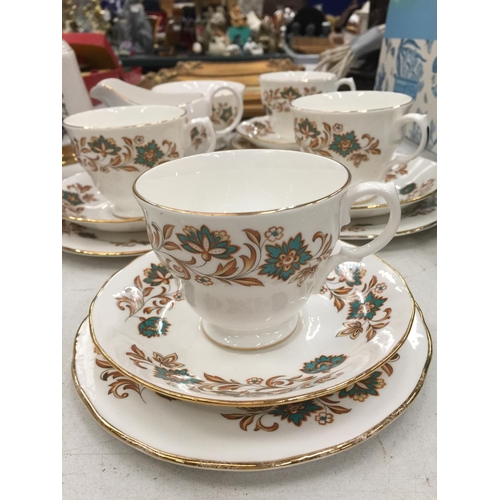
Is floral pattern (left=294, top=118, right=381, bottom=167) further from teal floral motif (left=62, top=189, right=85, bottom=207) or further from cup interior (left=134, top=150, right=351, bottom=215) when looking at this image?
teal floral motif (left=62, top=189, right=85, bottom=207)

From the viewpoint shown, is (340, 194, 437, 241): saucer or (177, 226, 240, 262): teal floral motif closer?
(177, 226, 240, 262): teal floral motif

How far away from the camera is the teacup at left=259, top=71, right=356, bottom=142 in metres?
1.06

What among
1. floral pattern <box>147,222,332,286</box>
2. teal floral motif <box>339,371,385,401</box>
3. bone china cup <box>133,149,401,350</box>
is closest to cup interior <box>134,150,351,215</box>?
bone china cup <box>133,149,401,350</box>

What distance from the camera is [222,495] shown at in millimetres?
366

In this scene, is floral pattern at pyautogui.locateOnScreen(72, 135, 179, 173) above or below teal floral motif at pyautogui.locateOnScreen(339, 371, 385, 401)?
above

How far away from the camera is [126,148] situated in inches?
29.0

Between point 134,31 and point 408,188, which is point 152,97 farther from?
point 134,31

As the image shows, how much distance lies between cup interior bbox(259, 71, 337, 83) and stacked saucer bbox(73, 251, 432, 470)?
0.66 metres

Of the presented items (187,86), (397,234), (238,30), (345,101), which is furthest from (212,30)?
(397,234)

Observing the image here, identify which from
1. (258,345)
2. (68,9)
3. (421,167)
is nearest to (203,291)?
(258,345)

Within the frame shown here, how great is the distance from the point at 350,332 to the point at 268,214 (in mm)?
188

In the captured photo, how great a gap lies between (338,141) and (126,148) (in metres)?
0.35

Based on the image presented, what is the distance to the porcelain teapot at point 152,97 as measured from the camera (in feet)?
3.17

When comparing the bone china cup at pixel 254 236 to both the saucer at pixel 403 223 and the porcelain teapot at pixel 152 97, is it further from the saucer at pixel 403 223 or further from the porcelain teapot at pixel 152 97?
the porcelain teapot at pixel 152 97
